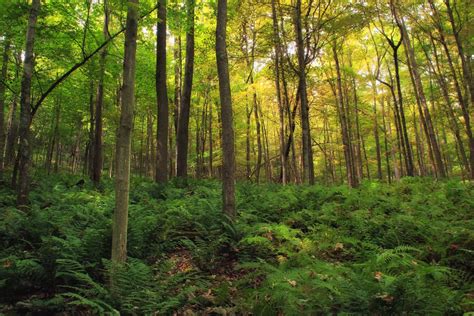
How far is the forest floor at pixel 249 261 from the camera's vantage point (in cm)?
321

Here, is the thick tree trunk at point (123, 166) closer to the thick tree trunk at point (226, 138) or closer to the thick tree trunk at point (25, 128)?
the thick tree trunk at point (226, 138)

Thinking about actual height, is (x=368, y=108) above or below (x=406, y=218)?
above

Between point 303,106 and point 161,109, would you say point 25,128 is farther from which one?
point 303,106

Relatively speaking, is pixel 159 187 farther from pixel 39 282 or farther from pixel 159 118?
pixel 39 282

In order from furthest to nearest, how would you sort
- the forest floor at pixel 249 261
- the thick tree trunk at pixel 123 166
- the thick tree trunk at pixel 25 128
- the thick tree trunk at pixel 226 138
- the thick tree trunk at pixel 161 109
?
the thick tree trunk at pixel 161 109 → the thick tree trunk at pixel 25 128 → the thick tree trunk at pixel 226 138 → the thick tree trunk at pixel 123 166 → the forest floor at pixel 249 261

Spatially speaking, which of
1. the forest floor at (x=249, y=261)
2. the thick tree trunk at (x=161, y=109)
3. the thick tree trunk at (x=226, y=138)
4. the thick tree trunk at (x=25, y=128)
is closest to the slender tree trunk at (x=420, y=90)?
the forest floor at (x=249, y=261)

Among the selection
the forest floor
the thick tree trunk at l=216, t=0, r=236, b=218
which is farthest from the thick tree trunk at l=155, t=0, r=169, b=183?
the thick tree trunk at l=216, t=0, r=236, b=218

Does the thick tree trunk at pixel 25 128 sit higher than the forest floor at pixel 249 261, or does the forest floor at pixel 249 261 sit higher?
the thick tree trunk at pixel 25 128

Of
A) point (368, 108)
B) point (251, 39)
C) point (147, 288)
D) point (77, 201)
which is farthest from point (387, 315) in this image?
point (368, 108)

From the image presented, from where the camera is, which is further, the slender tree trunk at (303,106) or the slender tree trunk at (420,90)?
the slender tree trunk at (420,90)

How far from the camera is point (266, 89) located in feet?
64.1

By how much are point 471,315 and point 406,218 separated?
3.49 metres

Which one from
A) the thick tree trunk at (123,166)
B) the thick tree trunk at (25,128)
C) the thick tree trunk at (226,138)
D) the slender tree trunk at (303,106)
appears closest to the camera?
the thick tree trunk at (123,166)

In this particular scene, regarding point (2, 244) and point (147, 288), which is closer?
point (147, 288)
